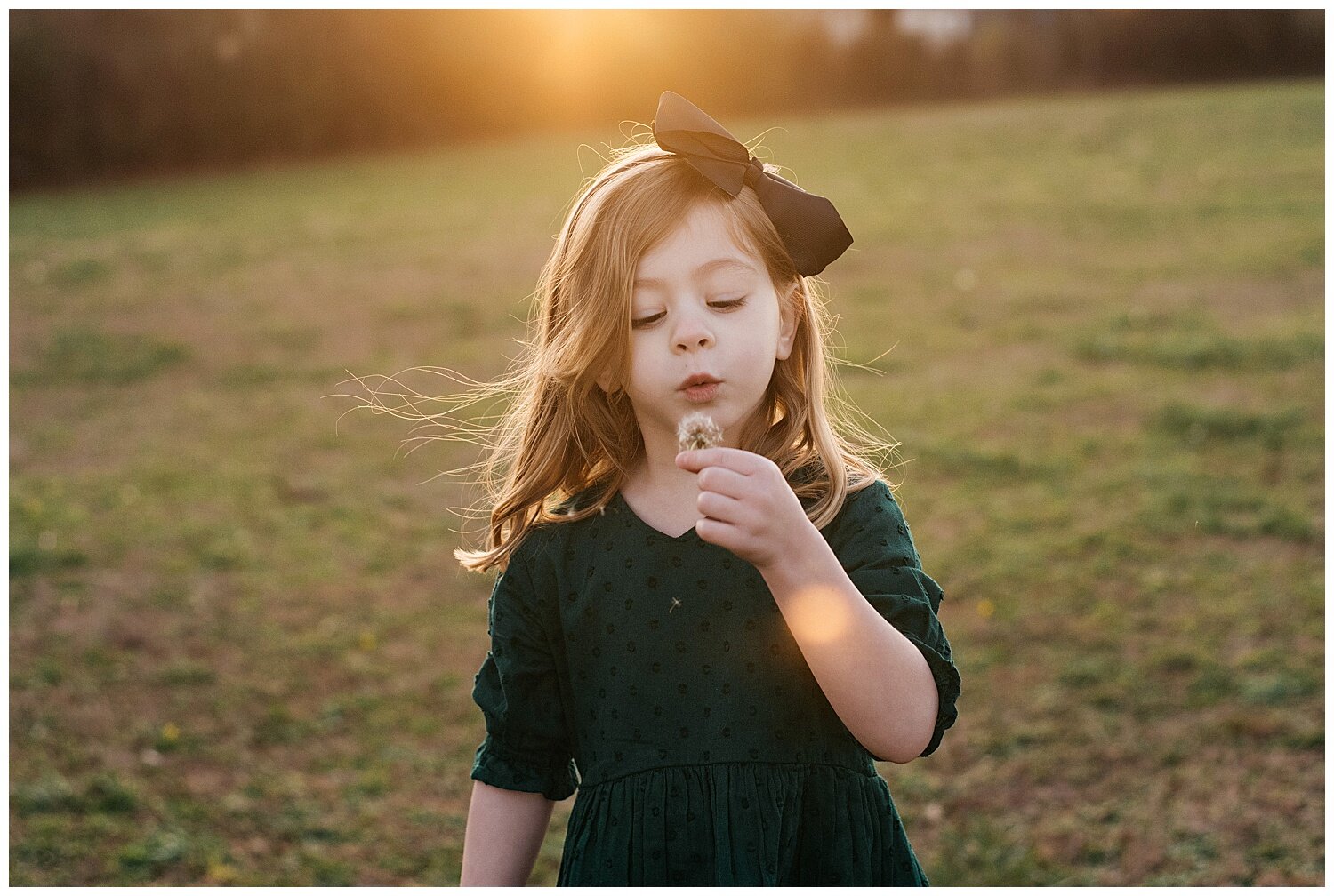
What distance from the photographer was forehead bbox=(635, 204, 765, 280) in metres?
1.60

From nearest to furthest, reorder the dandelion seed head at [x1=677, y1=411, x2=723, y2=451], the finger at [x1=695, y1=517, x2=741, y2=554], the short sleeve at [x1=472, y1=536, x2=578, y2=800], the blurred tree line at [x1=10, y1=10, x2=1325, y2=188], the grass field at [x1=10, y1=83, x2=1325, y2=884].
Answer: the finger at [x1=695, y1=517, x2=741, y2=554] < the dandelion seed head at [x1=677, y1=411, x2=723, y2=451] < the short sleeve at [x1=472, y1=536, x2=578, y2=800] < the grass field at [x1=10, y1=83, x2=1325, y2=884] < the blurred tree line at [x1=10, y1=10, x2=1325, y2=188]

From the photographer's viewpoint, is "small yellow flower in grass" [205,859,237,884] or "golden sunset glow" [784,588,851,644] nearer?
"golden sunset glow" [784,588,851,644]

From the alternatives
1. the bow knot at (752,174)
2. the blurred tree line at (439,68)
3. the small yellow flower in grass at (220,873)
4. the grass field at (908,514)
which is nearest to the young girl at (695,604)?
the bow knot at (752,174)

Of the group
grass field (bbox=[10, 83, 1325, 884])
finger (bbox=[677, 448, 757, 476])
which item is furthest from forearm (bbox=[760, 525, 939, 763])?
grass field (bbox=[10, 83, 1325, 884])

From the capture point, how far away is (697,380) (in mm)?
1582

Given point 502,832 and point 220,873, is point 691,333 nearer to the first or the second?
point 502,832

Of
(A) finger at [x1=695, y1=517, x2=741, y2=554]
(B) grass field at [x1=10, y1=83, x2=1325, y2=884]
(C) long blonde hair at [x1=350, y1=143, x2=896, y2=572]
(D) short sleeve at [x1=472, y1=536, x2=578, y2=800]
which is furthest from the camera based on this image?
(B) grass field at [x1=10, y1=83, x2=1325, y2=884]

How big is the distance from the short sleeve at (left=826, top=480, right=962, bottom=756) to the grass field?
202 cm

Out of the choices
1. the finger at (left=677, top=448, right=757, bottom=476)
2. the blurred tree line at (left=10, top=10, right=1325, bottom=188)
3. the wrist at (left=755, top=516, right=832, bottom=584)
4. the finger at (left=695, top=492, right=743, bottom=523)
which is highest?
the blurred tree line at (left=10, top=10, right=1325, bottom=188)

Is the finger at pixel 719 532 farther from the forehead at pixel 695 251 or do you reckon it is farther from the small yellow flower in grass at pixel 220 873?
the small yellow flower in grass at pixel 220 873

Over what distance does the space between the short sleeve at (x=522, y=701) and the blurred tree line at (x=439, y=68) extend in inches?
553

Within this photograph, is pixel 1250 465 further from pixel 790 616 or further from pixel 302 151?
pixel 302 151

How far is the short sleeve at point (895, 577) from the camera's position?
1575 mm

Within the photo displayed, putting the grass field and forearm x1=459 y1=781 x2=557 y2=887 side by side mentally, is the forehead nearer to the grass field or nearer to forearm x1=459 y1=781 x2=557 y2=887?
forearm x1=459 y1=781 x2=557 y2=887
